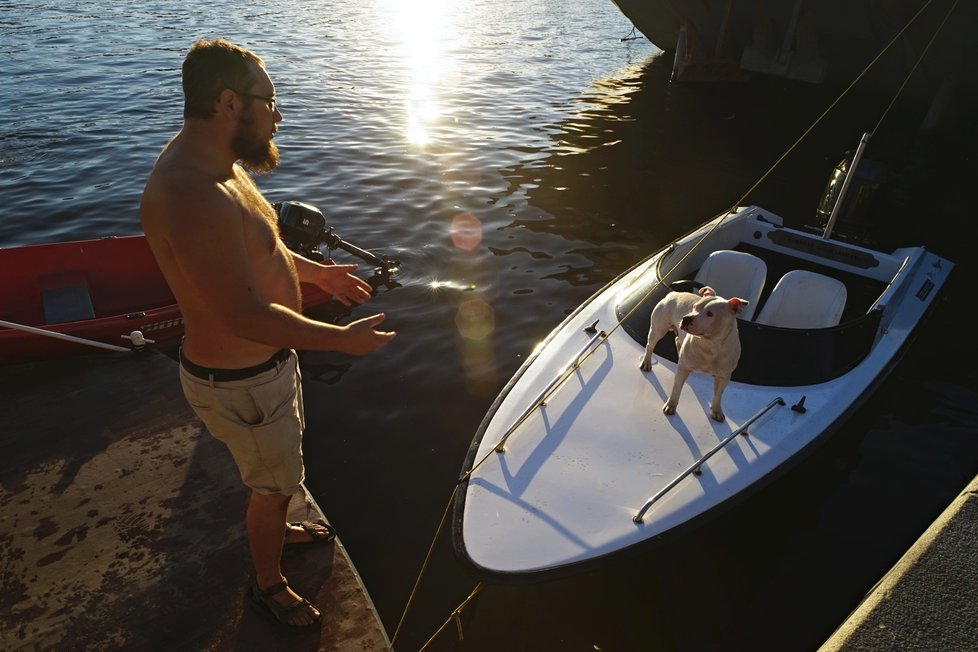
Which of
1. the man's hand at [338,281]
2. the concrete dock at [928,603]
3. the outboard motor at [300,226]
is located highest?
the man's hand at [338,281]

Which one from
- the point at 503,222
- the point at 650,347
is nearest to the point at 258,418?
the point at 650,347

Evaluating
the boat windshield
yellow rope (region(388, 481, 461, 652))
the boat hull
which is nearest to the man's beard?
yellow rope (region(388, 481, 461, 652))

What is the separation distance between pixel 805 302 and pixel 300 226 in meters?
6.49

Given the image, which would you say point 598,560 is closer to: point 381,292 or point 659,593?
point 659,593

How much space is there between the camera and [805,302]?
23.5 feet

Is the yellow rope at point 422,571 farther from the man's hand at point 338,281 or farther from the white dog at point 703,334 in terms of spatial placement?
the white dog at point 703,334

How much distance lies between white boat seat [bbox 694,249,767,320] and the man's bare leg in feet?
18.6

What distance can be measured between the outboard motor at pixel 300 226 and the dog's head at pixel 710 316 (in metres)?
5.20

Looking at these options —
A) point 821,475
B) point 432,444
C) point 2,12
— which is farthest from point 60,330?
point 2,12

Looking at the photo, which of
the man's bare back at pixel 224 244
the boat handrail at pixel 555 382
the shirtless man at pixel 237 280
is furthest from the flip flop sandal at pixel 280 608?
the boat handrail at pixel 555 382

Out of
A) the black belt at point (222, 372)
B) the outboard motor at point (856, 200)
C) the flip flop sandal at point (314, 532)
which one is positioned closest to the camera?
the black belt at point (222, 372)

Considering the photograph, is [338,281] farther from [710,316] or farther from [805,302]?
[805,302]

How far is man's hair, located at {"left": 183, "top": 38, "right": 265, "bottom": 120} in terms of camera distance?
2879mm

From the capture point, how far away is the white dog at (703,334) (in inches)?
192
